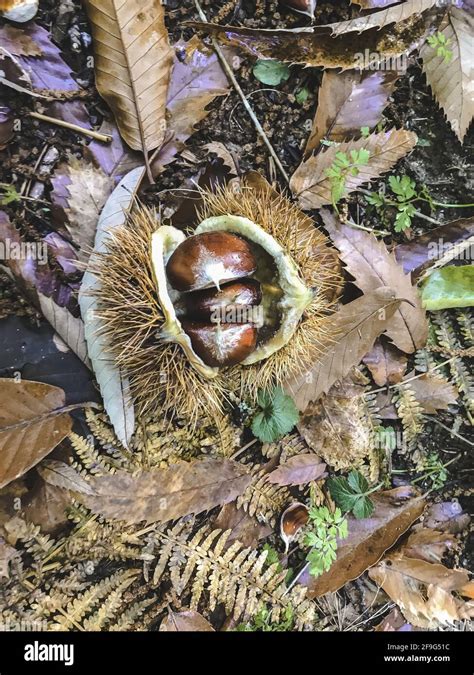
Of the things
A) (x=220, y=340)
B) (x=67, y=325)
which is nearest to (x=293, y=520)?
(x=220, y=340)

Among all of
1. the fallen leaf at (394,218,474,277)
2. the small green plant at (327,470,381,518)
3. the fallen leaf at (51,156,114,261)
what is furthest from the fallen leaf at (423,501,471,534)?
the fallen leaf at (51,156,114,261)

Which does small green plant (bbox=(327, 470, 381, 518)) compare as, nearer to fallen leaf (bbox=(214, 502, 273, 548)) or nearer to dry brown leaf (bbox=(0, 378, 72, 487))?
fallen leaf (bbox=(214, 502, 273, 548))

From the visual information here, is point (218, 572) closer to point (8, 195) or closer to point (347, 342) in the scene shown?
point (347, 342)

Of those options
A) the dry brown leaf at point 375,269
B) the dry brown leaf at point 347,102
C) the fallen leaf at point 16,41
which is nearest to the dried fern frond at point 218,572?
the dry brown leaf at point 375,269

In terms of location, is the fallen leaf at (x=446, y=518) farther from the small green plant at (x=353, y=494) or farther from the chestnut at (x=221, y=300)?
the chestnut at (x=221, y=300)

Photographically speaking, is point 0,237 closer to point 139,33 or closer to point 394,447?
point 139,33
